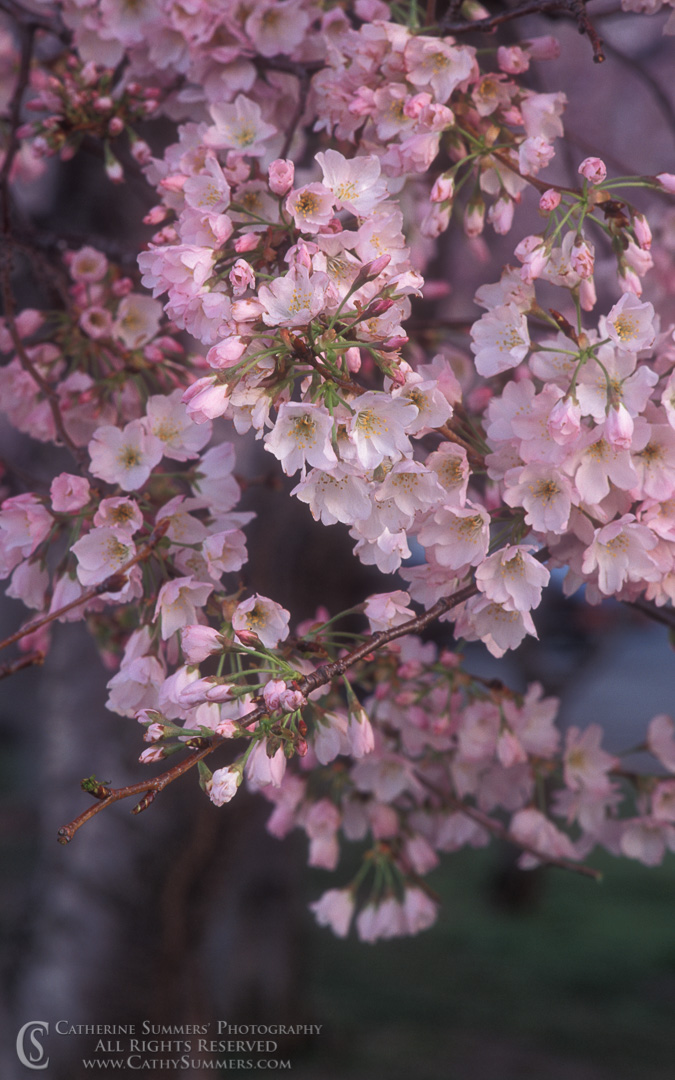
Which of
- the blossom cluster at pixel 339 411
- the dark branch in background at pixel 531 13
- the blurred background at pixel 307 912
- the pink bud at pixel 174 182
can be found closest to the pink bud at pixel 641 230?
the blossom cluster at pixel 339 411

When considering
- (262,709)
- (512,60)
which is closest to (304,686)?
(262,709)

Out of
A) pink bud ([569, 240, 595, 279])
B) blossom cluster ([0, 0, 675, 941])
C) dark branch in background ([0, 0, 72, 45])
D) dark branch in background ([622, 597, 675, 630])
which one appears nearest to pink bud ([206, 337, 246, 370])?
blossom cluster ([0, 0, 675, 941])

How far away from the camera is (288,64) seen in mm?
1295

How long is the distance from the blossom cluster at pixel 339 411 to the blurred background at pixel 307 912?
0.97ft

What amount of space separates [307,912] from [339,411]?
121 inches

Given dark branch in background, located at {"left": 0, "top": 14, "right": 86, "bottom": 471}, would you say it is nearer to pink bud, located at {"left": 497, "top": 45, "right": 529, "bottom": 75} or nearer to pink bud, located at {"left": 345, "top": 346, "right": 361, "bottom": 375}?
pink bud, located at {"left": 345, "top": 346, "right": 361, "bottom": 375}

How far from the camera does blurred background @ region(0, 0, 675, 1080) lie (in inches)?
76.6

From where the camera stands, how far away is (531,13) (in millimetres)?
1086

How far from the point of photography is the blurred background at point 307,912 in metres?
1.95

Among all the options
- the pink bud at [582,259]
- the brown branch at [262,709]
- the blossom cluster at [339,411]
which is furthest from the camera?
the pink bud at [582,259]

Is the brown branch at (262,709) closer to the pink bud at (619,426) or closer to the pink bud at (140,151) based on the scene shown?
the pink bud at (619,426)

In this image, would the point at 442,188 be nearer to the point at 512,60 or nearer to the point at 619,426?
the point at 512,60

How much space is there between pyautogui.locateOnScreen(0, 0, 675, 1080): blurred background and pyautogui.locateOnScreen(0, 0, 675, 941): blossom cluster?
11.7 inches

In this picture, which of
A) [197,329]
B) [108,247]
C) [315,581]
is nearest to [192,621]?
A: [197,329]
